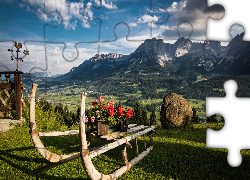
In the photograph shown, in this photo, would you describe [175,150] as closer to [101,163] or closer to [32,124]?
[101,163]

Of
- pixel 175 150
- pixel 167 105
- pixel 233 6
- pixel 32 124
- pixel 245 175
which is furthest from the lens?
pixel 167 105

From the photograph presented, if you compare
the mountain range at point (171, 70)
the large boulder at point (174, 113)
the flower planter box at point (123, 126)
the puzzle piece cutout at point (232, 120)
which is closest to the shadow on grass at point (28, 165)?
the flower planter box at point (123, 126)

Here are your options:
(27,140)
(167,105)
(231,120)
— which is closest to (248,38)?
(231,120)

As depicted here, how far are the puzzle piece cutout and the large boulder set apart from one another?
13.7 meters

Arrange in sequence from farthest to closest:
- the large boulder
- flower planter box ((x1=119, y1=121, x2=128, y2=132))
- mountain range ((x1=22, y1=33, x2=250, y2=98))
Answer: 1. the large boulder
2. flower planter box ((x1=119, y1=121, x2=128, y2=132))
3. mountain range ((x1=22, y1=33, x2=250, y2=98))

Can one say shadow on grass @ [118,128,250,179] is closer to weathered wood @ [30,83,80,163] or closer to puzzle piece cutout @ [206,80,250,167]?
weathered wood @ [30,83,80,163]

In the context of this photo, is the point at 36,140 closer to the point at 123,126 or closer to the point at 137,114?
the point at 123,126

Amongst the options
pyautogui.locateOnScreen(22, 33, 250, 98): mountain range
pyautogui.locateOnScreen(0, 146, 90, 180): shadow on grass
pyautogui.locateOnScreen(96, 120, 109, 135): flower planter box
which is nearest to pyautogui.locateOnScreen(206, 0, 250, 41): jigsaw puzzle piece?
pyautogui.locateOnScreen(22, 33, 250, 98): mountain range

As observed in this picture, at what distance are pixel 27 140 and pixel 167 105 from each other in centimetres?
1324

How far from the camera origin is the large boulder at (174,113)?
56.2 feet

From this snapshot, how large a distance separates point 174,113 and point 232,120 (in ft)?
46.4

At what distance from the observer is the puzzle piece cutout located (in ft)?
11.7

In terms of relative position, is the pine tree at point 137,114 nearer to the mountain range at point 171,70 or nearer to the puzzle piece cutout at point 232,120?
the mountain range at point 171,70

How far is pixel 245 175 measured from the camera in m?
5.83
